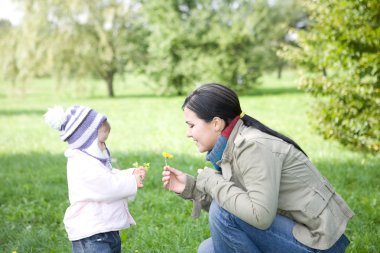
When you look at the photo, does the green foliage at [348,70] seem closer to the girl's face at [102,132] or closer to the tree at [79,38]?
the girl's face at [102,132]

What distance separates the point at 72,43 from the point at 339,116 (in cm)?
1524

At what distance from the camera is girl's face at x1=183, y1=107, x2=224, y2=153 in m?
2.53

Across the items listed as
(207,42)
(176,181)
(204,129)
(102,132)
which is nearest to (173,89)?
(207,42)

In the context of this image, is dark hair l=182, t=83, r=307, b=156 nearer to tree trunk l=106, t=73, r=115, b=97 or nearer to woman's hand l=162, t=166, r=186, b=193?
woman's hand l=162, t=166, r=186, b=193

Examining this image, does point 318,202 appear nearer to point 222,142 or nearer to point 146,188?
point 222,142

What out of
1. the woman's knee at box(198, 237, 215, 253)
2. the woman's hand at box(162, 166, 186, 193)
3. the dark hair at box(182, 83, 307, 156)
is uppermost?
the dark hair at box(182, 83, 307, 156)

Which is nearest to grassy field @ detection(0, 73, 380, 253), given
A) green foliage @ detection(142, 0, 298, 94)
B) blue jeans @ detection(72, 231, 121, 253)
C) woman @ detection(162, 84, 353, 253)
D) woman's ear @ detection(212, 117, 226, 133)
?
blue jeans @ detection(72, 231, 121, 253)

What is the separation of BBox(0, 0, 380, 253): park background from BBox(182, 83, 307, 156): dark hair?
1.46 meters

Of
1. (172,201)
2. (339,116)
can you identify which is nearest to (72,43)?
(339,116)

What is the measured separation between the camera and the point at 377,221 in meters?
4.01

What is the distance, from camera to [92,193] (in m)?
2.75

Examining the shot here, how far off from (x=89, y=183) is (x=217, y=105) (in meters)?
0.93

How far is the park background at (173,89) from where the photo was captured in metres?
4.30

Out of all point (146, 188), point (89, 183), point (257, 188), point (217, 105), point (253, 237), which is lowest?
point (146, 188)
